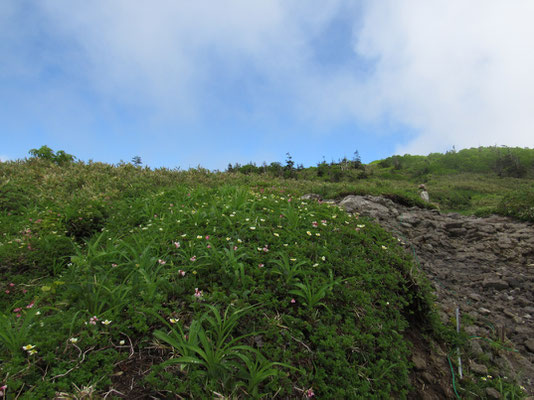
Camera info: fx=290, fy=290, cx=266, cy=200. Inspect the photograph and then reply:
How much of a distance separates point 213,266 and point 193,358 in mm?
1220

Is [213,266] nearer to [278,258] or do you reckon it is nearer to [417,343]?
[278,258]

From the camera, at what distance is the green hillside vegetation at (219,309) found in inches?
78.7

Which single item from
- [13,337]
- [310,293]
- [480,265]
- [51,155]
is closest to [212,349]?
[310,293]

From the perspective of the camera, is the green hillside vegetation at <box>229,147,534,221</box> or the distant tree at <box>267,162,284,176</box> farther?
the distant tree at <box>267,162,284,176</box>

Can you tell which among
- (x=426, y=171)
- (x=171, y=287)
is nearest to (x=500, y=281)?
(x=171, y=287)

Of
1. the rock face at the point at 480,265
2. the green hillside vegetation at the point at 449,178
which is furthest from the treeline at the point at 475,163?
A: the rock face at the point at 480,265

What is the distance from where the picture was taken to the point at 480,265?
6.55 metres

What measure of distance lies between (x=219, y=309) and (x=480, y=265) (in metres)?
6.59

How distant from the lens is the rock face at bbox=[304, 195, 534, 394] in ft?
14.3

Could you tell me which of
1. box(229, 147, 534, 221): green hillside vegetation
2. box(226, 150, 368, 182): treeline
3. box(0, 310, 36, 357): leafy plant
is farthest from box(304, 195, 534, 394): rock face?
box(226, 150, 368, 182): treeline

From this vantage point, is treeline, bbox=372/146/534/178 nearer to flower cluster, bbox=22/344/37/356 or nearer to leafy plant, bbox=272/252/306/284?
leafy plant, bbox=272/252/306/284

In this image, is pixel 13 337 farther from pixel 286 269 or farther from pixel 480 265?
pixel 480 265

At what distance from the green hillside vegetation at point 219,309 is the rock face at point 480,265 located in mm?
1466

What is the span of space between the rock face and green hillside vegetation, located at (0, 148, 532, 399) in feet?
4.81
